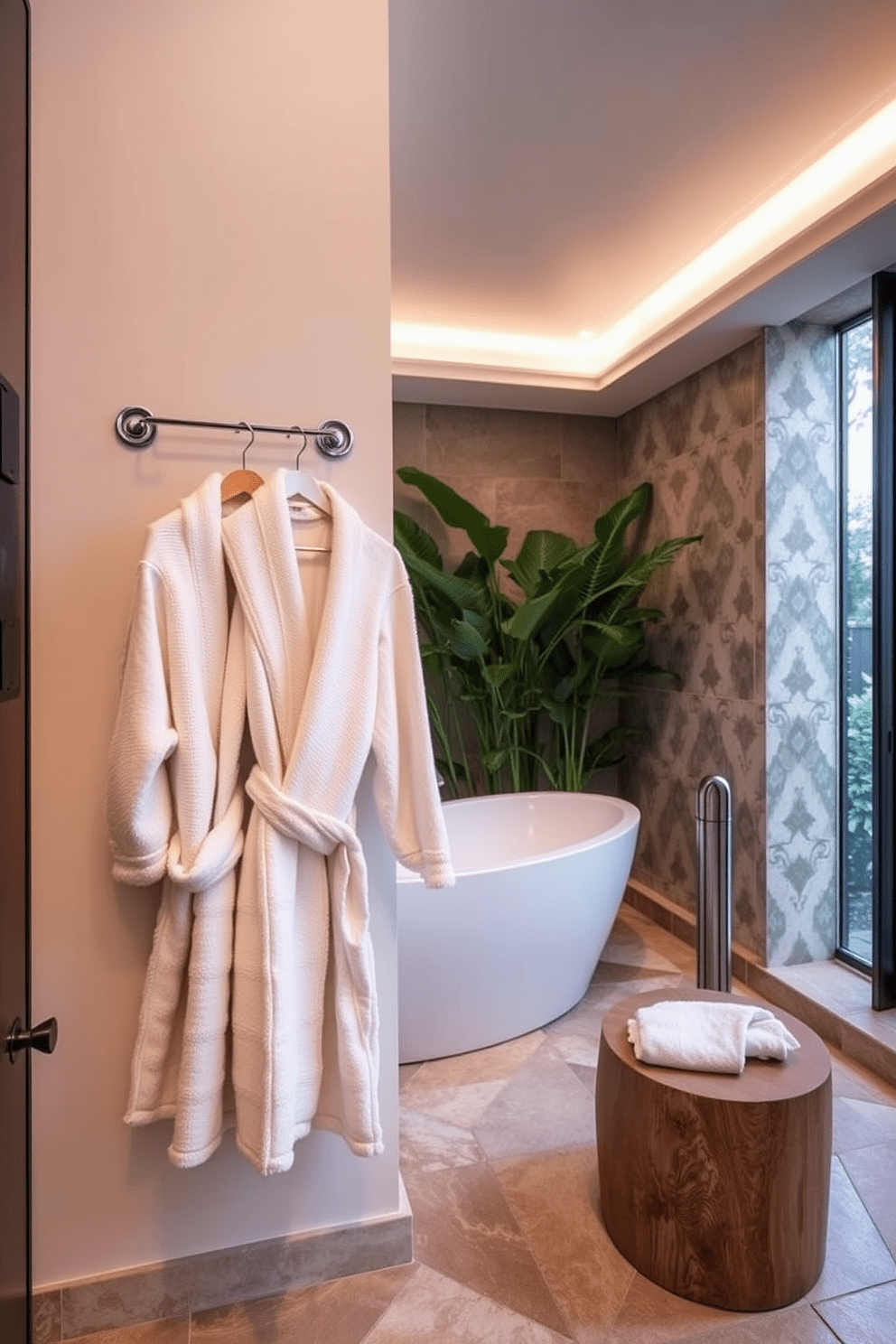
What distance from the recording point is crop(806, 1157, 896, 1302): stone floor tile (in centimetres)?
156

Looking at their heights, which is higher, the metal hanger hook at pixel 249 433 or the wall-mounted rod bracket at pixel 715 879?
the metal hanger hook at pixel 249 433

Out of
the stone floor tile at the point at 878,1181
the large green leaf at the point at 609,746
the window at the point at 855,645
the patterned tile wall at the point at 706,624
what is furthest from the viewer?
the large green leaf at the point at 609,746

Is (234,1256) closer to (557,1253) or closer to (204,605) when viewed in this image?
(557,1253)

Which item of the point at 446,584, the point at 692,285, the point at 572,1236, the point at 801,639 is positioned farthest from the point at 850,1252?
the point at 692,285

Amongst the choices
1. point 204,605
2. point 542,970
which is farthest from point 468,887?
point 204,605

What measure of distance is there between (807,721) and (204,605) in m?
2.31

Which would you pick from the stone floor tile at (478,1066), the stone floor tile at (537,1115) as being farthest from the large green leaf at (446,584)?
the stone floor tile at (537,1115)

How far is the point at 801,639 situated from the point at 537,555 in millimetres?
1161

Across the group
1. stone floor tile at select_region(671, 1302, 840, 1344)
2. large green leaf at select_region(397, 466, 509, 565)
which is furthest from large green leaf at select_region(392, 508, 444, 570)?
stone floor tile at select_region(671, 1302, 840, 1344)

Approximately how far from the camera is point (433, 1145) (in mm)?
2027

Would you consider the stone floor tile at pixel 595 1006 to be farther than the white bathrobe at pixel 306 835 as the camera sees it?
Yes

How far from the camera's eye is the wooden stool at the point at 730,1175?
144 centimetres

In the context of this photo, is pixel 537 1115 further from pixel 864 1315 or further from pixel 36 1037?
pixel 36 1037

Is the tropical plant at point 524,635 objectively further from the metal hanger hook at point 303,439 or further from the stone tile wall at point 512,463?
the metal hanger hook at point 303,439
